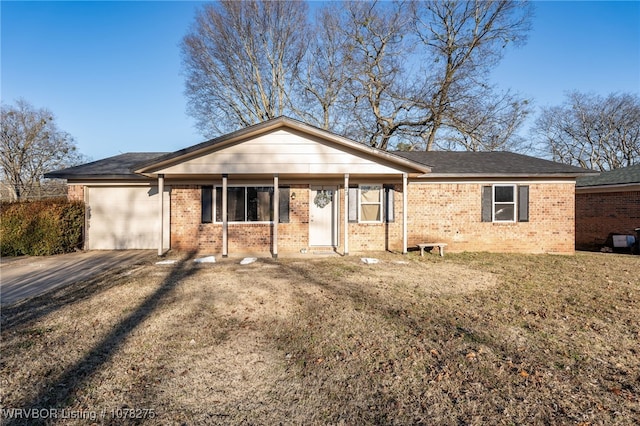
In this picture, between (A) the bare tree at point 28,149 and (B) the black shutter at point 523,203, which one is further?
(A) the bare tree at point 28,149

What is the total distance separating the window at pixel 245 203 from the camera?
33.2 ft

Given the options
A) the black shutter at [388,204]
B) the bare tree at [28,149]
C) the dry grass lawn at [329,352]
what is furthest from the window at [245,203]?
the bare tree at [28,149]

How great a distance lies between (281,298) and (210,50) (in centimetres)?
2333

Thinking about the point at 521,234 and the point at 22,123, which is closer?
the point at 521,234

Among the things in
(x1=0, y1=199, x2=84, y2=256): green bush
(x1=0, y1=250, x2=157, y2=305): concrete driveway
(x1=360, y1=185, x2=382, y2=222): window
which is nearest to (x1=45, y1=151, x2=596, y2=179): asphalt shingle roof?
(x1=0, y1=199, x2=84, y2=256): green bush

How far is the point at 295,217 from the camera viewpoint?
10.3 m

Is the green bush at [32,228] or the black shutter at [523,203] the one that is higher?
the black shutter at [523,203]

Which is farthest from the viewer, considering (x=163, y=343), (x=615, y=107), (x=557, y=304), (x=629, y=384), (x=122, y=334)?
(x=615, y=107)

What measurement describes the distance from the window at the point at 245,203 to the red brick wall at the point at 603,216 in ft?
42.5

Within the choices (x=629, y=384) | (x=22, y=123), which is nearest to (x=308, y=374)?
(x=629, y=384)

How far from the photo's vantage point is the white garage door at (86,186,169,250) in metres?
10.5

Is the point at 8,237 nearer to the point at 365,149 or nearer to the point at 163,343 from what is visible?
the point at 163,343

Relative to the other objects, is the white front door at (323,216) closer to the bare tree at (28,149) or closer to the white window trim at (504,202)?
the white window trim at (504,202)

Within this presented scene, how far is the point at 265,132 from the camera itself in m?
8.96
